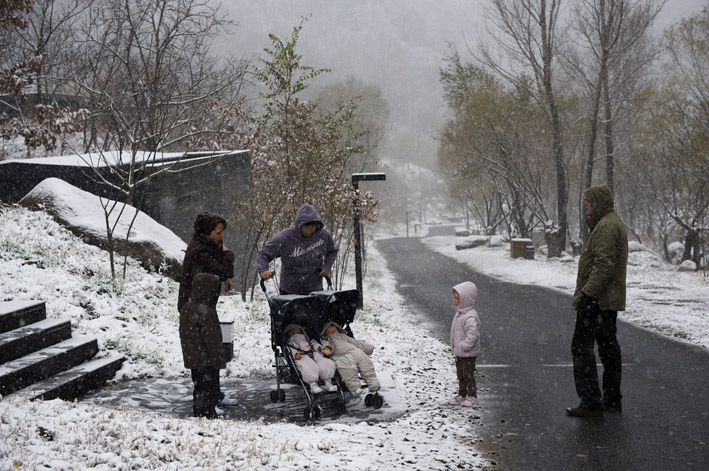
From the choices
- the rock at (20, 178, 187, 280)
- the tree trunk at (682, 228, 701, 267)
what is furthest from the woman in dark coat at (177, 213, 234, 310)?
the tree trunk at (682, 228, 701, 267)

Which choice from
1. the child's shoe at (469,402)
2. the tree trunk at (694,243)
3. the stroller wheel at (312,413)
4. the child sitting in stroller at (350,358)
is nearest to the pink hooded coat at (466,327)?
the child's shoe at (469,402)

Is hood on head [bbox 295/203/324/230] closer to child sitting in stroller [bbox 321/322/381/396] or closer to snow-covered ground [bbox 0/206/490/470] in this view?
child sitting in stroller [bbox 321/322/381/396]

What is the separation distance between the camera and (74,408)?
4.82 m

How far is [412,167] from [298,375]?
133312 millimetres

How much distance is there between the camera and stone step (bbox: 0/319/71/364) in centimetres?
605

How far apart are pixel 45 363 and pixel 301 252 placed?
298cm

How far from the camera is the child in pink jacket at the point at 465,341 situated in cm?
639

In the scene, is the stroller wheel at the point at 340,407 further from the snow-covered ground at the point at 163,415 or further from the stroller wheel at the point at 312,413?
the snow-covered ground at the point at 163,415

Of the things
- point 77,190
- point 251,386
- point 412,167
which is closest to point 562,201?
point 77,190

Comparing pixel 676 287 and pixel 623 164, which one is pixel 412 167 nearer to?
pixel 623 164

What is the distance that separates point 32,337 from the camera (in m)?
6.45

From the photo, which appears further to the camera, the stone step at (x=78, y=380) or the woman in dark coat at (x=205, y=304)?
the stone step at (x=78, y=380)

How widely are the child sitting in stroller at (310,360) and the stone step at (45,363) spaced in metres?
2.57

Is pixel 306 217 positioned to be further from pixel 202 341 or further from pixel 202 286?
pixel 202 341
